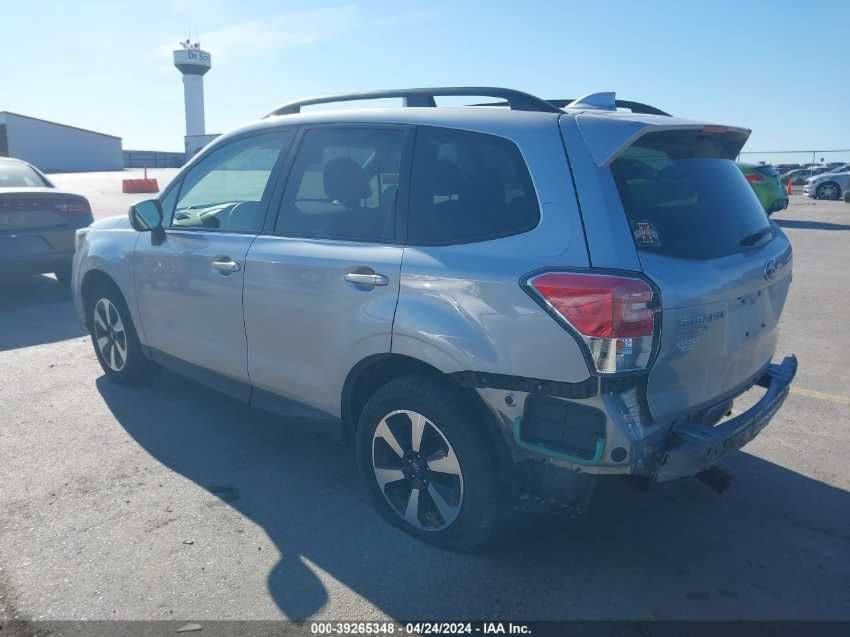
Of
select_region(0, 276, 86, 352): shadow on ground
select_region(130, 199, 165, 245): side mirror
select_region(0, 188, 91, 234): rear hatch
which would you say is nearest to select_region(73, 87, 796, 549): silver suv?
select_region(130, 199, 165, 245): side mirror

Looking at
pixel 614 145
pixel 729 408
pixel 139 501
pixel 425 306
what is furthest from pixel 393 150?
pixel 139 501

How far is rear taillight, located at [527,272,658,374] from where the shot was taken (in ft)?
8.59

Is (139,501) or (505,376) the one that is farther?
(139,501)

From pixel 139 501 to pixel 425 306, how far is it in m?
1.89

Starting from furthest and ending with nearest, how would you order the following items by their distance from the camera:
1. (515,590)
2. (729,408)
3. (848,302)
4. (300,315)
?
(848,302) → (300,315) → (729,408) → (515,590)

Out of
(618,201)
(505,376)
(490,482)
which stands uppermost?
(618,201)

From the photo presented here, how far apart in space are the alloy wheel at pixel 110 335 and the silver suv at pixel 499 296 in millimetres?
1461

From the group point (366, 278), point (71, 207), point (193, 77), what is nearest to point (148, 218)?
point (366, 278)

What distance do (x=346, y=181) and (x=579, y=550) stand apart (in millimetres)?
2071

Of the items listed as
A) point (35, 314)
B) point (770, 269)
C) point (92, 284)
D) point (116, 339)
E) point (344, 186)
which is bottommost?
point (35, 314)

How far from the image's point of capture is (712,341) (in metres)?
2.93

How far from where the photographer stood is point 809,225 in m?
17.4

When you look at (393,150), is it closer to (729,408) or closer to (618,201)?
(618,201)

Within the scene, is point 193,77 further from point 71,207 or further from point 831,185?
point 71,207
